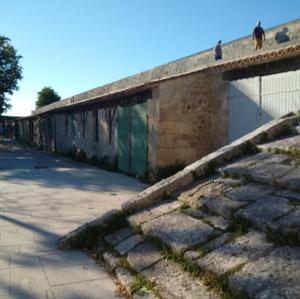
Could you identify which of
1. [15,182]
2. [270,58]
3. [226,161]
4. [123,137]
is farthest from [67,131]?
[226,161]

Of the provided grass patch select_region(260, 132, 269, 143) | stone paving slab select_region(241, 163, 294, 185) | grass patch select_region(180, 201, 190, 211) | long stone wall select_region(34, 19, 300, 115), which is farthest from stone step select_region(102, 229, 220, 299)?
long stone wall select_region(34, 19, 300, 115)

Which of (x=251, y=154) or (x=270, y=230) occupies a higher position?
(x=251, y=154)

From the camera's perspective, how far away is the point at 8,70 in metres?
33.9

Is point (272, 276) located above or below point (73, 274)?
above

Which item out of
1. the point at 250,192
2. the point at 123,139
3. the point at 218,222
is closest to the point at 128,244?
the point at 218,222

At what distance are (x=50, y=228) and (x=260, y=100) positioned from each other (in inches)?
212

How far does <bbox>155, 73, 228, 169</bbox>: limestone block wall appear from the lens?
33.3 ft

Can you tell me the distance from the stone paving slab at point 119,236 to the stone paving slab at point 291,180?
5.69 ft

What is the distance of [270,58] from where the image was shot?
8094 mm

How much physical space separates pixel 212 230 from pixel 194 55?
463 inches

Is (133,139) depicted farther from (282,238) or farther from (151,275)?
(282,238)

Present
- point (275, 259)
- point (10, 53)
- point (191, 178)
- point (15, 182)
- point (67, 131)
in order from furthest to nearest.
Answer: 1. point (10, 53)
2. point (67, 131)
3. point (15, 182)
4. point (191, 178)
5. point (275, 259)

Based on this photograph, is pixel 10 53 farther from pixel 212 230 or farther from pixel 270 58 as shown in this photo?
pixel 212 230

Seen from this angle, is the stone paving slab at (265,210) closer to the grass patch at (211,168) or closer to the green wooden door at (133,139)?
the grass patch at (211,168)
